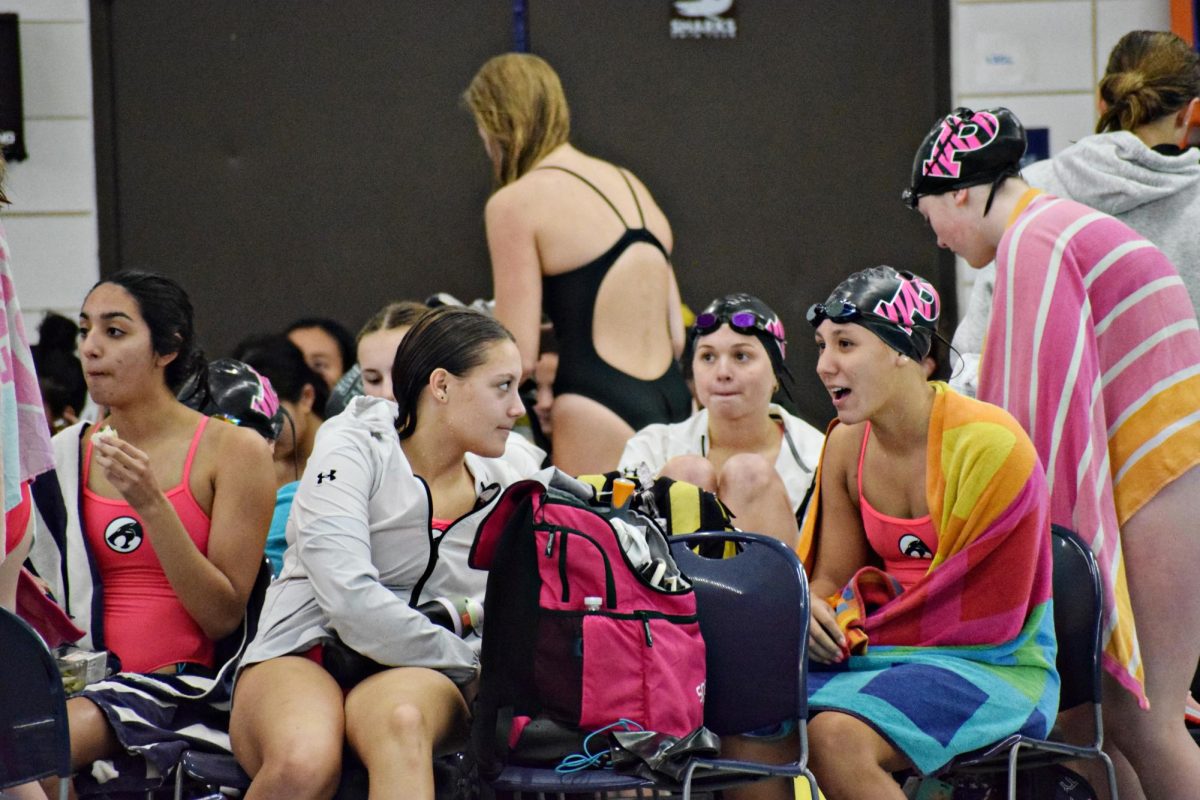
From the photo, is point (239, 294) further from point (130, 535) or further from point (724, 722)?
point (724, 722)

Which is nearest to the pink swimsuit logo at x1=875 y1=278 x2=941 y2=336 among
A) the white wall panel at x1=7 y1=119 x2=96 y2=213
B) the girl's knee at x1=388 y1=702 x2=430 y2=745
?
the girl's knee at x1=388 y1=702 x2=430 y2=745

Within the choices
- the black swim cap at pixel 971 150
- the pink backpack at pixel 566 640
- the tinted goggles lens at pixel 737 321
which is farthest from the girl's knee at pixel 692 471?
the black swim cap at pixel 971 150

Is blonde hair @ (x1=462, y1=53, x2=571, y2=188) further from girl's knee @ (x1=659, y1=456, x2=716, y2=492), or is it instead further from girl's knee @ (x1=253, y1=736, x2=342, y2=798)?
girl's knee @ (x1=253, y1=736, x2=342, y2=798)

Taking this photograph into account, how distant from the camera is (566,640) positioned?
2590mm

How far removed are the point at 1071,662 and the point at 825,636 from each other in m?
0.51

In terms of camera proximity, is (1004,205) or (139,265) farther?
(139,265)

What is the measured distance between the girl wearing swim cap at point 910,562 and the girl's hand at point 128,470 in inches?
54.7

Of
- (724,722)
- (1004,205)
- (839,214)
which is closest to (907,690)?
(724,722)

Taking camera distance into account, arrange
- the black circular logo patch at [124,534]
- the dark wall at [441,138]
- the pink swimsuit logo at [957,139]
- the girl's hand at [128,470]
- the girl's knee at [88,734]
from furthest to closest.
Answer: the dark wall at [441,138] < the black circular logo patch at [124,534] < the pink swimsuit logo at [957,139] < the girl's hand at [128,470] < the girl's knee at [88,734]

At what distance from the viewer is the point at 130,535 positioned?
3102 mm

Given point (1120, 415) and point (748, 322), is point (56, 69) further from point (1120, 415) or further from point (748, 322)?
point (1120, 415)

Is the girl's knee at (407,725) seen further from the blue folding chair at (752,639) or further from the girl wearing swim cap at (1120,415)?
the girl wearing swim cap at (1120,415)

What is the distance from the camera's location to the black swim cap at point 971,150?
2.99m

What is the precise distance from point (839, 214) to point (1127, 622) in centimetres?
312
